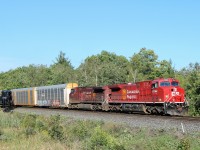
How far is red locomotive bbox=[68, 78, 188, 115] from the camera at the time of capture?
25406mm

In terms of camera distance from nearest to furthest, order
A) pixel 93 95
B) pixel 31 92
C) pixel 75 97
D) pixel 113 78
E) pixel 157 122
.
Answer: pixel 157 122 → pixel 93 95 → pixel 75 97 → pixel 31 92 → pixel 113 78

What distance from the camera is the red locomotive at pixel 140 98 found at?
25.4 metres

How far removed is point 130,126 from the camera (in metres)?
18.9

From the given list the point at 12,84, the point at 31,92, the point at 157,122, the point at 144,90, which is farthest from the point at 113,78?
the point at 157,122

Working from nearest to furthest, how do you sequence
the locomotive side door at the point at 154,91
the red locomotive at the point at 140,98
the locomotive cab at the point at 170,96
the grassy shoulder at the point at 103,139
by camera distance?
the grassy shoulder at the point at 103,139 < the locomotive cab at the point at 170,96 < the red locomotive at the point at 140,98 < the locomotive side door at the point at 154,91

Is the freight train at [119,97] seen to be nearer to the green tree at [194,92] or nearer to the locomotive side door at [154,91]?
the locomotive side door at [154,91]

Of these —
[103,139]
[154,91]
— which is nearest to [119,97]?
[154,91]

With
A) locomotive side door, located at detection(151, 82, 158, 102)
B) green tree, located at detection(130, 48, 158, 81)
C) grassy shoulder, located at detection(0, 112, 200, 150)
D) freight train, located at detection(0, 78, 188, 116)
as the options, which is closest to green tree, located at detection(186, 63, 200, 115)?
freight train, located at detection(0, 78, 188, 116)

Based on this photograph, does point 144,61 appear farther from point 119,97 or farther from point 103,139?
point 103,139

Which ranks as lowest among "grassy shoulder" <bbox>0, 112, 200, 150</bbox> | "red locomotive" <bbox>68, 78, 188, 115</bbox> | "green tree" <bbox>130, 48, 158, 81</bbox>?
"grassy shoulder" <bbox>0, 112, 200, 150</bbox>

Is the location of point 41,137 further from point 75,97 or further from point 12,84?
point 12,84

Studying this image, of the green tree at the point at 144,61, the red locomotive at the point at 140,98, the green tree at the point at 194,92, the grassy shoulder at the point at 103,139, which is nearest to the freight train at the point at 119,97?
the red locomotive at the point at 140,98

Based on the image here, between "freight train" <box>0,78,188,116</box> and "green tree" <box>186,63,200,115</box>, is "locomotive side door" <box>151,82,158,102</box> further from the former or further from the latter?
"green tree" <box>186,63,200,115</box>

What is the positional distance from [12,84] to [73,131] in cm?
7196
